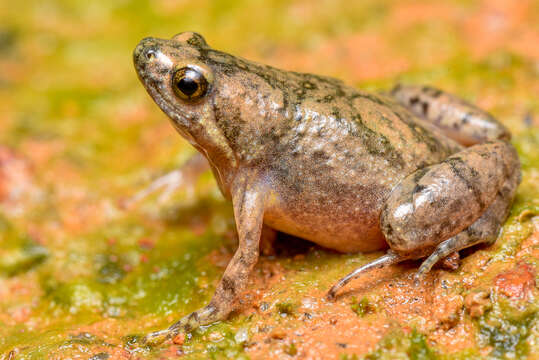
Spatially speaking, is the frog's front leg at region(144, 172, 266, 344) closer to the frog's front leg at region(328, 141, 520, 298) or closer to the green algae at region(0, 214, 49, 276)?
the frog's front leg at region(328, 141, 520, 298)

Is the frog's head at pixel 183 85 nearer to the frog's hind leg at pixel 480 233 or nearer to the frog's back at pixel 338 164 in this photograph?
the frog's back at pixel 338 164

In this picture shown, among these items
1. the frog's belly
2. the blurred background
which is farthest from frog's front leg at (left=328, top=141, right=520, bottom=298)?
the blurred background

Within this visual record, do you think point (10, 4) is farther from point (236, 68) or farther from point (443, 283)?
point (443, 283)

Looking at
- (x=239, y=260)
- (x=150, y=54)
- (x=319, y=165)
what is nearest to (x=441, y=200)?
(x=319, y=165)

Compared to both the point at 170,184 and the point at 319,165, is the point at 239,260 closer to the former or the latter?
the point at 319,165

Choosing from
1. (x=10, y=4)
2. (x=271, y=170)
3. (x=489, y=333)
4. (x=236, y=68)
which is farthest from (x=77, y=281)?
(x=10, y=4)
